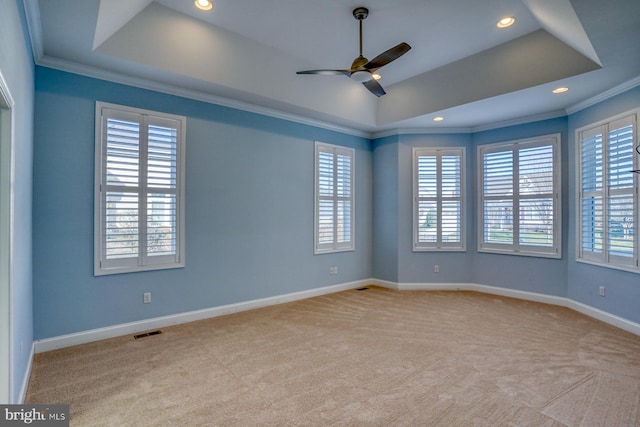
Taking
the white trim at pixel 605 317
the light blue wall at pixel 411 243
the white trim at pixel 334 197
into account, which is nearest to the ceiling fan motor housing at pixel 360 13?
the white trim at pixel 334 197

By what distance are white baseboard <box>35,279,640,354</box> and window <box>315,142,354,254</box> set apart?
2.68 feet

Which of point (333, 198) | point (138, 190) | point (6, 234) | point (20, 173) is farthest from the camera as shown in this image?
point (333, 198)

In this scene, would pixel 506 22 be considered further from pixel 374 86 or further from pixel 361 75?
pixel 361 75

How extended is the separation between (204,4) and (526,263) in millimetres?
5699

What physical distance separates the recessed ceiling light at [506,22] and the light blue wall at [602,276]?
1694 millimetres

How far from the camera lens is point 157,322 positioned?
13.0 feet

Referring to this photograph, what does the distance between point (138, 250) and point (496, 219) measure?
5407 mm

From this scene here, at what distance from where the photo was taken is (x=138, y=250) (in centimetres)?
380

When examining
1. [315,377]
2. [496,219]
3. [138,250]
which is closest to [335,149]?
[496,219]


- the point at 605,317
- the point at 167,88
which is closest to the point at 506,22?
A: the point at 605,317

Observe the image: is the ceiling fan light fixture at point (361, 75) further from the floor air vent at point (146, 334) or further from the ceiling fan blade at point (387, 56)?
the floor air vent at point (146, 334)

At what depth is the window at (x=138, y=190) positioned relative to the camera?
3592mm

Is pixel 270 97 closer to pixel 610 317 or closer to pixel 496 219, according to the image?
pixel 496 219

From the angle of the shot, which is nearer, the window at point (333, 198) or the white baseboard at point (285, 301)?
the white baseboard at point (285, 301)
